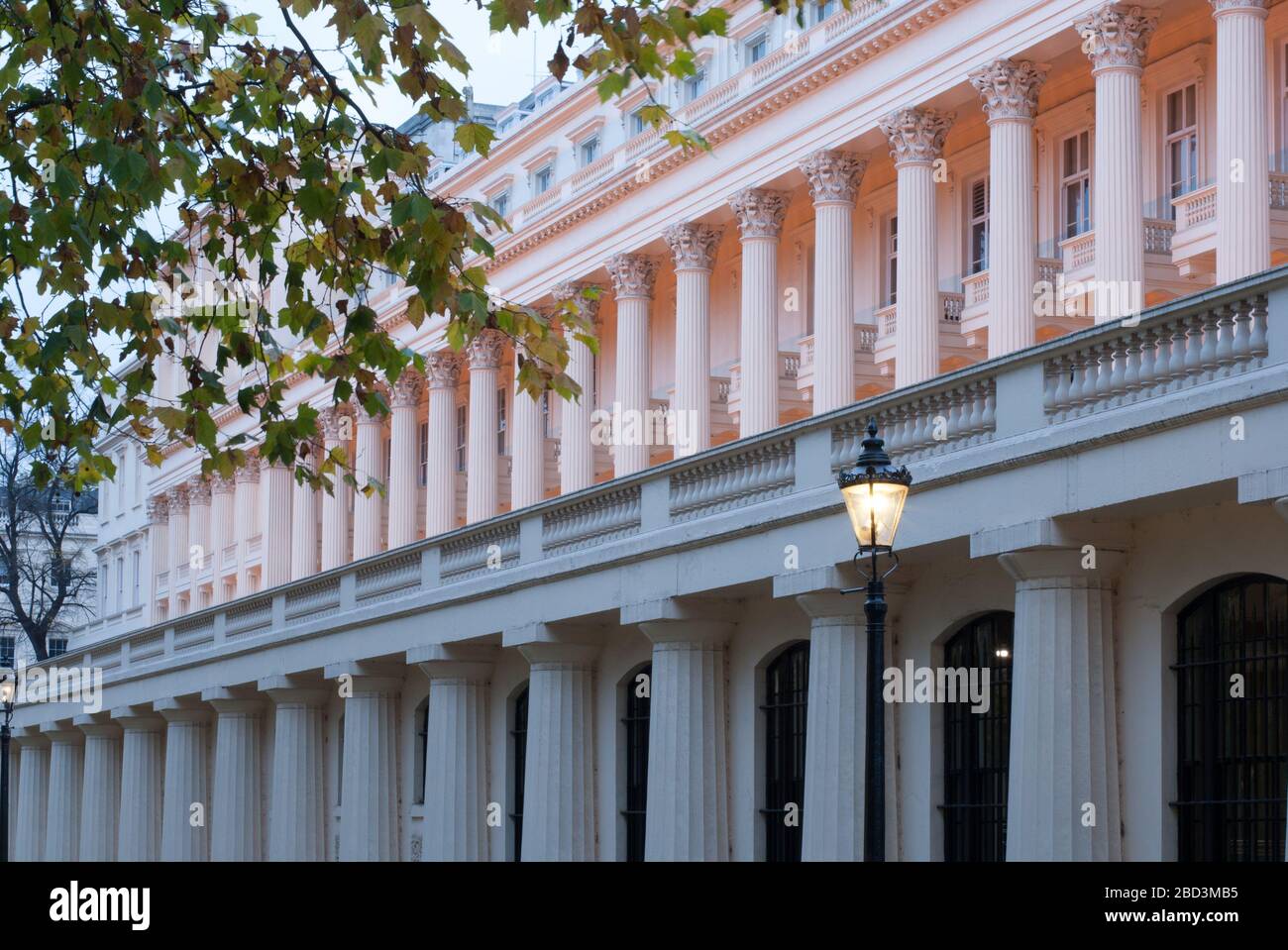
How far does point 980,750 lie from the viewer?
23.0 m

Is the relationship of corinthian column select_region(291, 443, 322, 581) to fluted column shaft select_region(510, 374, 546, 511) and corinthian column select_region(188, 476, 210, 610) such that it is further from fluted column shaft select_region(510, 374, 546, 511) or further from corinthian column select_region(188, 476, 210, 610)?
fluted column shaft select_region(510, 374, 546, 511)

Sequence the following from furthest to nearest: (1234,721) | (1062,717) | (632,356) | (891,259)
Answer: (632,356) → (891,259) → (1062,717) → (1234,721)

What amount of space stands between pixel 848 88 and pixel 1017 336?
Answer: 771cm

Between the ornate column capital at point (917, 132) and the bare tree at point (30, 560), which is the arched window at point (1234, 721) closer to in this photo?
the ornate column capital at point (917, 132)

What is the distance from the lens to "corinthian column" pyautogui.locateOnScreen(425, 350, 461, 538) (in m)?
59.8

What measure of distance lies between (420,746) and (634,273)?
17131mm

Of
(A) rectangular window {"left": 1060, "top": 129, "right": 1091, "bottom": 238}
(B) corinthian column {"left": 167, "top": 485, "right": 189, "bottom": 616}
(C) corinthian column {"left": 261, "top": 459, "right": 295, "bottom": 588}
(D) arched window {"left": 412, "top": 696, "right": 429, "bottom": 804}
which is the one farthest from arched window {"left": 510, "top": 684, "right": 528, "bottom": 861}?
(B) corinthian column {"left": 167, "top": 485, "right": 189, "bottom": 616}

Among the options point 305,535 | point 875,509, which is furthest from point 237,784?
point 875,509

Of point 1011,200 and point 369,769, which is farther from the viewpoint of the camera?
point 1011,200

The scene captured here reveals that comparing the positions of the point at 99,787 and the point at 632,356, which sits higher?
the point at 632,356

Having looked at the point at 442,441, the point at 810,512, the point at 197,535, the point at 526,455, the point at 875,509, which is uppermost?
the point at 197,535

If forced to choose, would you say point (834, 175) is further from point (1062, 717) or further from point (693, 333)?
point (1062, 717)

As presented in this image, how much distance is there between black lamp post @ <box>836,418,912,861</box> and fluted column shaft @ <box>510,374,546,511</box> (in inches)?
1467
